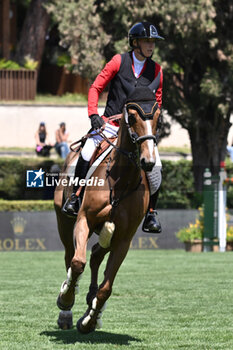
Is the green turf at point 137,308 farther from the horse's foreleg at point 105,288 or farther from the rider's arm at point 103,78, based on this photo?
the rider's arm at point 103,78

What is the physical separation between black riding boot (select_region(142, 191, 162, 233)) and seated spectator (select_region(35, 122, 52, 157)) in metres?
20.7

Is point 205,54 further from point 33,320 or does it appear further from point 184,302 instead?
point 33,320

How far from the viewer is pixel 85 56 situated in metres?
25.9

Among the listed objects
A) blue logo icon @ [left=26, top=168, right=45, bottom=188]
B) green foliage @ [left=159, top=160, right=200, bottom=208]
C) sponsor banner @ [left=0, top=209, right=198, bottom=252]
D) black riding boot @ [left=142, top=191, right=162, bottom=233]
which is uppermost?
blue logo icon @ [left=26, top=168, right=45, bottom=188]

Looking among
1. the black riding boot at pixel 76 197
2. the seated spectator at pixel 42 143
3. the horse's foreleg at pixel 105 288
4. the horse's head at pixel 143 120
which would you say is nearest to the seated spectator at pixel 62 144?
the seated spectator at pixel 42 143

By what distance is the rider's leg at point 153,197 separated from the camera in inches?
329

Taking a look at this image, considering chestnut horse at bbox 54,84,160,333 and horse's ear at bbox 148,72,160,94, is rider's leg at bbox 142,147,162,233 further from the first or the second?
horse's ear at bbox 148,72,160,94

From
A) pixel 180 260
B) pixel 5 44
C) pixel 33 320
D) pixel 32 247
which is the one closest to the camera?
pixel 33 320

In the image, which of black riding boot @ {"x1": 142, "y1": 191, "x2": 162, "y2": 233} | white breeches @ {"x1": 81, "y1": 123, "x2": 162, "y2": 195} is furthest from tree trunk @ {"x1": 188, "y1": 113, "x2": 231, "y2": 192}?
white breeches @ {"x1": 81, "y1": 123, "x2": 162, "y2": 195}

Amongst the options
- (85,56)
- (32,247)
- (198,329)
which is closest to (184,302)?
(198,329)

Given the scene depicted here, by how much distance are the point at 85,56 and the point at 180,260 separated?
10162 millimetres

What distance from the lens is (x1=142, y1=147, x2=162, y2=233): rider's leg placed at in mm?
8352

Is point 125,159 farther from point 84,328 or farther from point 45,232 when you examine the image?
point 45,232

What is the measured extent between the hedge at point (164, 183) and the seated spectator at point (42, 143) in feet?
5.23
